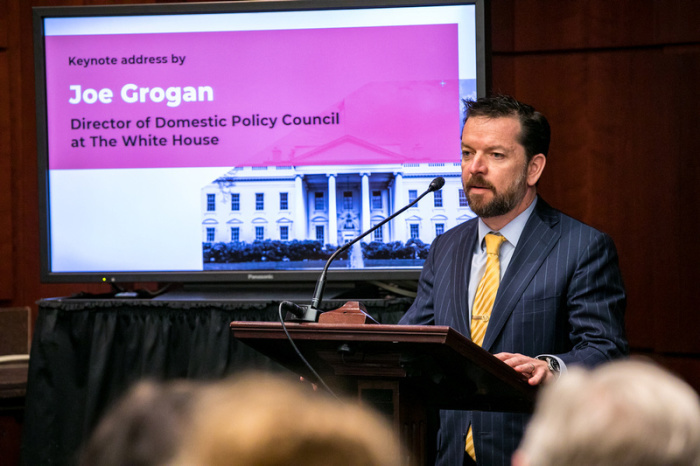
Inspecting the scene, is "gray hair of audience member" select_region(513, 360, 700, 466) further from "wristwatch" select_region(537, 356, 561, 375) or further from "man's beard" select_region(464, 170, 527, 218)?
"man's beard" select_region(464, 170, 527, 218)

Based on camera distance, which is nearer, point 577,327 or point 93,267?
point 577,327

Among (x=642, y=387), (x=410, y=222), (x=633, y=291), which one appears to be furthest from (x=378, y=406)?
(x=633, y=291)

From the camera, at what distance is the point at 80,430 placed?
3734 mm

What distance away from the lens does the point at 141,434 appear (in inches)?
27.7

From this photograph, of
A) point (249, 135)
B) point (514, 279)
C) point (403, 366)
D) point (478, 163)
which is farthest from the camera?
point (249, 135)

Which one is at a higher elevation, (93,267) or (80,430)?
(93,267)

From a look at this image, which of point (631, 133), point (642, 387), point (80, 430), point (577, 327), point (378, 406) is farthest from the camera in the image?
point (631, 133)

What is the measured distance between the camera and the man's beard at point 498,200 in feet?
9.11

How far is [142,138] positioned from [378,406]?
7.81 feet

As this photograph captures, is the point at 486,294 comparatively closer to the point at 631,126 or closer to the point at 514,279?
the point at 514,279

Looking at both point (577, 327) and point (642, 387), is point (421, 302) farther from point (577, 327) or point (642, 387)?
point (642, 387)

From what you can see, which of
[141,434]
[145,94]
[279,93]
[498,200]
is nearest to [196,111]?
[145,94]

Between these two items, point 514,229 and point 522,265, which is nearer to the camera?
point 522,265

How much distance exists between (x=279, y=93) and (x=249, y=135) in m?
0.24
